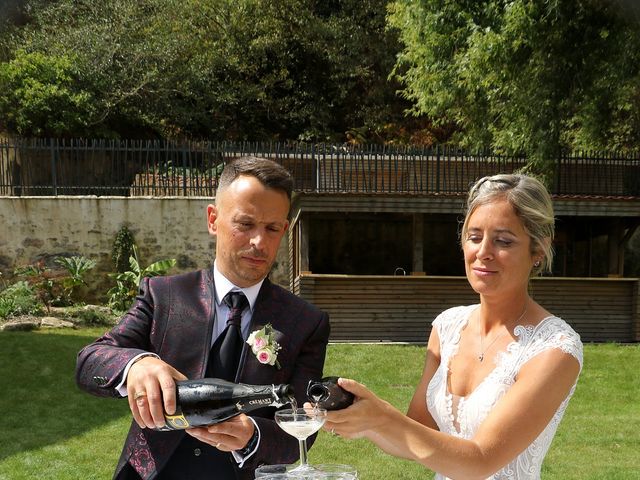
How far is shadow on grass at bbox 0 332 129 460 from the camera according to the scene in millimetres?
10625

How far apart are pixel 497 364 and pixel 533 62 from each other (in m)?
14.9

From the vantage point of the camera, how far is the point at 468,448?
8.26 ft

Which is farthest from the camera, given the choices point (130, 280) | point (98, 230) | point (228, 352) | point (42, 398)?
point (98, 230)

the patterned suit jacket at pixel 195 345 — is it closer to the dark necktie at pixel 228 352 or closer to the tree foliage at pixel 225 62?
the dark necktie at pixel 228 352

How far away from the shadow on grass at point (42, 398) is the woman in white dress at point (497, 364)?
7.96m

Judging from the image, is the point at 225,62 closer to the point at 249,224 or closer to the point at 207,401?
the point at 249,224

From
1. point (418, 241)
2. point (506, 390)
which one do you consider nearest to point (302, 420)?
point (506, 390)

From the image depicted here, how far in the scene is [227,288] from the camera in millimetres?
2916

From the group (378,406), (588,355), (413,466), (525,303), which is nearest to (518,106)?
(588,355)

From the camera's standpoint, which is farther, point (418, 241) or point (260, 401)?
point (418, 241)

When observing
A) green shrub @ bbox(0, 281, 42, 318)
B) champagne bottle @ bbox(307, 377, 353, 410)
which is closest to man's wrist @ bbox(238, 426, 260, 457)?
champagne bottle @ bbox(307, 377, 353, 410)

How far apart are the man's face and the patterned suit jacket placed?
0.66 ft

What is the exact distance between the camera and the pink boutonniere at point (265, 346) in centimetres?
269

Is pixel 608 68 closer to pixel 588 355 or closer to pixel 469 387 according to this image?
pixel 588 355
